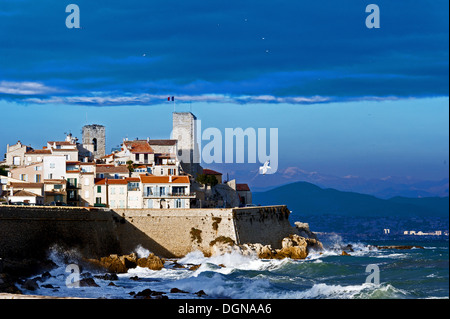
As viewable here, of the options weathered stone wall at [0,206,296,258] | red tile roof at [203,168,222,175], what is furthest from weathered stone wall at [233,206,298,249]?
red tile roof at [203,168,222,175]

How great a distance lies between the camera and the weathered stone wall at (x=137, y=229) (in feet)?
137

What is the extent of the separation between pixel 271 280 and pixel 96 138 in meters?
42.1

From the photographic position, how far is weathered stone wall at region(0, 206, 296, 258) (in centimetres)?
4166

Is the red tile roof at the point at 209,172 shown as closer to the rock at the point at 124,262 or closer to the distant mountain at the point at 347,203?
the rock at the point at 124,262

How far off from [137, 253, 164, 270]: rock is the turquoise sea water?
402 millimetres

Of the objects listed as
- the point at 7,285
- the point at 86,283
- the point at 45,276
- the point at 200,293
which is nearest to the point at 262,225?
the point at 200,293

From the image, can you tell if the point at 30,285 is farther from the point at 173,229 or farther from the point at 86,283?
the point at 173,229

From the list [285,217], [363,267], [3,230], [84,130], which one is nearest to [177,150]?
[84,130]

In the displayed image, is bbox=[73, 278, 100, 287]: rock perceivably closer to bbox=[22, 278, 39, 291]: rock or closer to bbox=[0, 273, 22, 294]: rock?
bbox=[22, 278, 39, 291]: rock

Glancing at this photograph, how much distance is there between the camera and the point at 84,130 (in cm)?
7888

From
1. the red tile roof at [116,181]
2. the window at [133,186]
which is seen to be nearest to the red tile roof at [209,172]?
the red tile roof at [116,181]

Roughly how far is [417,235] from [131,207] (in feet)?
280
